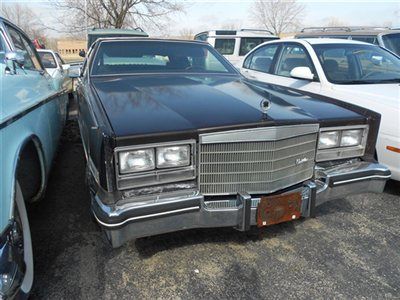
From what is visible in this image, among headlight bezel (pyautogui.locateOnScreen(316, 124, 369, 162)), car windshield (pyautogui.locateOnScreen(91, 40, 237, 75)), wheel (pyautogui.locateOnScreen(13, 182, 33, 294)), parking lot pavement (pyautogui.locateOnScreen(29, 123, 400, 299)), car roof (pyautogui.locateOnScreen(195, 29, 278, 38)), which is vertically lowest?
parking lot pavement (pyautogui.locateOnScreen(29, 123, 400, 299))

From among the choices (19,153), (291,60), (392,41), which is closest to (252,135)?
(19,153)

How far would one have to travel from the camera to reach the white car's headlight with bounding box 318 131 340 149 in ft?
9.00

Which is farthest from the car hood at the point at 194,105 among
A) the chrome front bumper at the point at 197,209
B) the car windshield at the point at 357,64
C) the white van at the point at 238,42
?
the white van at the point at 238,42

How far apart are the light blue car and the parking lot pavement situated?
0.38 m

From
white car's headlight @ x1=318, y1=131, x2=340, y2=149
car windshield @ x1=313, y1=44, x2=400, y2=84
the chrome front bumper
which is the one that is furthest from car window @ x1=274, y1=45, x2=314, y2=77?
the chrome front bumper

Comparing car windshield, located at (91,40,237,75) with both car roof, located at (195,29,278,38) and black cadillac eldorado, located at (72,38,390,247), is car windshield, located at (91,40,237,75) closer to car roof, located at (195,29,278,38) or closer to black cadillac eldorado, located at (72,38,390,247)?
black cadillac eldorado, located at (72,38,390,247)

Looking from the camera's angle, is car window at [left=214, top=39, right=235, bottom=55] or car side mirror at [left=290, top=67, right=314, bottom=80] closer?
car side mirror at [left=290, top=67, right=314, bottom=80]

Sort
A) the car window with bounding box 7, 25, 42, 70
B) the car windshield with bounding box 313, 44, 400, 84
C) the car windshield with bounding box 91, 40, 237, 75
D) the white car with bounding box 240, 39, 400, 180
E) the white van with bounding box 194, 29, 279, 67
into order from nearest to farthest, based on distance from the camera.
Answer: the white car with bounding box 240, 39, 400, 180, the car windshield with bounding box 91, 40, 237, 75, the car window with bounding box 7, 25, 42, 70, the car windshield with bounding box 313, 44, 400, 84, the white van with bounding box 194, 29, 279, 67

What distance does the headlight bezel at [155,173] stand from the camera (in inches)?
82.9

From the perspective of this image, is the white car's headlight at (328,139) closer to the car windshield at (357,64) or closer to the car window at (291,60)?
the car windshield at (357,64)

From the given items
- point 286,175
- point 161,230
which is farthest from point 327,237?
point 161,230

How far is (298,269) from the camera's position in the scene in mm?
2584

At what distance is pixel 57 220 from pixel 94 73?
1527 millimetres

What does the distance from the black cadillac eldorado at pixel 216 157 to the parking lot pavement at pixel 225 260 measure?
40 centimetres
